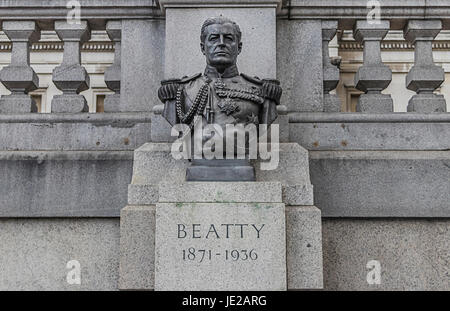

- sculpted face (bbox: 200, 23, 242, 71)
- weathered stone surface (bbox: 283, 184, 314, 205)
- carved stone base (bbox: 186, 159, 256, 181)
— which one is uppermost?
sculpted face (bbox: 200, 23, 242, 71)

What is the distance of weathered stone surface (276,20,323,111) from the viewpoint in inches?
235

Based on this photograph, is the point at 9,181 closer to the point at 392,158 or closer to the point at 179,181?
the point at 179,181

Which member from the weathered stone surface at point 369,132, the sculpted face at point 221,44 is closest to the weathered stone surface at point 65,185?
the sculpted face at point 221,44

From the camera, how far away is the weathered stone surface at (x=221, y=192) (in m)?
4.73

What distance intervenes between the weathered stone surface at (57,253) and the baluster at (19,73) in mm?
1205

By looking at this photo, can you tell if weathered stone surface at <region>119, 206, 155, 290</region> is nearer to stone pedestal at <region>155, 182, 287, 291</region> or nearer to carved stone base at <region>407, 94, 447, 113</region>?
stone pedestal at <region>155, 182, 287, 291</region>

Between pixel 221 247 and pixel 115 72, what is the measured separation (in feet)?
7.84

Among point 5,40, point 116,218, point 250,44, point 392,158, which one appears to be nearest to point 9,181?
point 116,218

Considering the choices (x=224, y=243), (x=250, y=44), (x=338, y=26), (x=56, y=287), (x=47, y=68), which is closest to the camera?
(x=224, y=243)

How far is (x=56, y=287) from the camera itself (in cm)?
541

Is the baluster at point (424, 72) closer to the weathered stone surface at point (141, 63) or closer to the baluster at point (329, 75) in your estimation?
the baluster at point (329, 75)

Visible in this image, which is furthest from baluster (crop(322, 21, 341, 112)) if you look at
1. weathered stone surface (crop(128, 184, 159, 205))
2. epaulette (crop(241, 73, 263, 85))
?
weathered stone surface (crop(128, 184, 159, 205))

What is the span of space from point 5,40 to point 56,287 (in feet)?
23.5

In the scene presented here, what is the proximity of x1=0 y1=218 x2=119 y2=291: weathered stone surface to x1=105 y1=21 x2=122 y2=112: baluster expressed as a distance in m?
1.24
